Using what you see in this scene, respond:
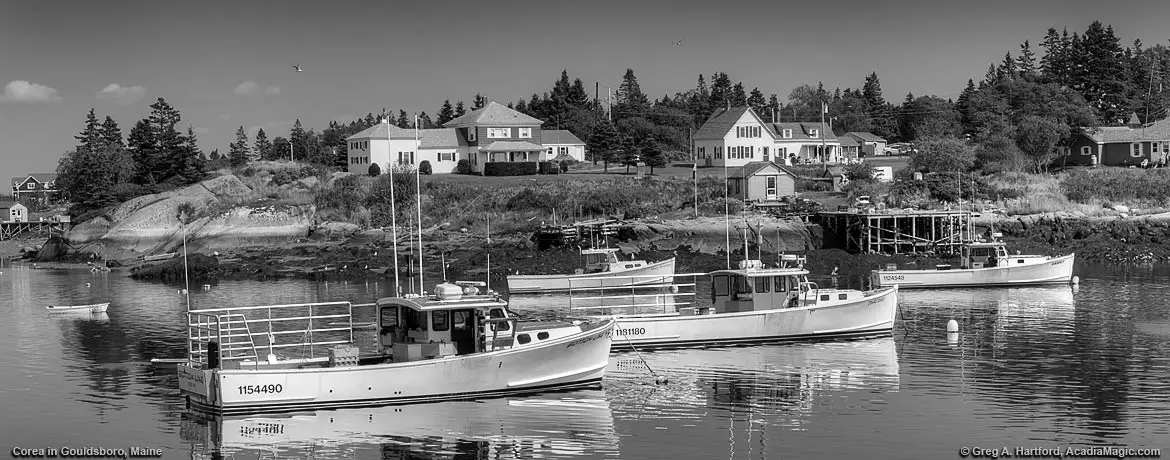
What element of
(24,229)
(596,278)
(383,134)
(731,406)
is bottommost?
(731,406)

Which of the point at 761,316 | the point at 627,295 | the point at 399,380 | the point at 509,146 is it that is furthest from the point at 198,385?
the point at 509,146

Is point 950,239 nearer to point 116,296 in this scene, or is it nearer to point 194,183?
point 116,296

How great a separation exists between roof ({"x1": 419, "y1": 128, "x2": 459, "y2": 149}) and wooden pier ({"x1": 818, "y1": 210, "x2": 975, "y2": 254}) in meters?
39.9

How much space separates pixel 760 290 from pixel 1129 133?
74040mm

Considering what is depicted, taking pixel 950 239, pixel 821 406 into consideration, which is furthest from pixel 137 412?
pixel 950 239

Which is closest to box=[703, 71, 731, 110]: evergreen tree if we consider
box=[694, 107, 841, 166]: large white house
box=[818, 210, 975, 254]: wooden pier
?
box=[694, 107, 841, 166]: large white house

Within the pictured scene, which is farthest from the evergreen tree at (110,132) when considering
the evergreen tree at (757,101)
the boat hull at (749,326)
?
the boat hull at (749,326)

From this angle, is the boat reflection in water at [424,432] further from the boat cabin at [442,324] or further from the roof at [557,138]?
the roof at [557,138]

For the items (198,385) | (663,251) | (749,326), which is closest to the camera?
(198,385)

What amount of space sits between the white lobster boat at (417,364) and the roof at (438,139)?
249ft

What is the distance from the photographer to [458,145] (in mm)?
109438

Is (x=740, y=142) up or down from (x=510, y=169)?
up

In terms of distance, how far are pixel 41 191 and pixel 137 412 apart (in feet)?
559

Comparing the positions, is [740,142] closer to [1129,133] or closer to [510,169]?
[510,169]
